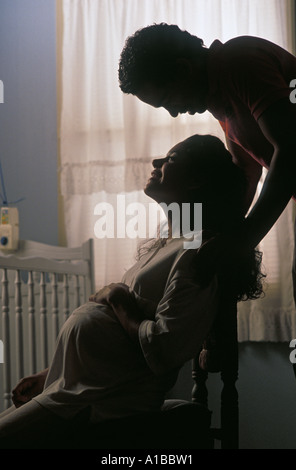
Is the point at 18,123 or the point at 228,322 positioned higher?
the point at 18,123

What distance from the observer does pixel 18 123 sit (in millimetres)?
2428

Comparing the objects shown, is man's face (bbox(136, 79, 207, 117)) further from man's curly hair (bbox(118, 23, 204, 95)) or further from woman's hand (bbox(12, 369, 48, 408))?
woman's hand (bbox(12, 369, 48, 408))

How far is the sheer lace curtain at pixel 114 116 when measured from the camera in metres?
2.21

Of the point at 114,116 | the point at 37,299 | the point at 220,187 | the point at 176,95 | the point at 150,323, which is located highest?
the point at 114,116

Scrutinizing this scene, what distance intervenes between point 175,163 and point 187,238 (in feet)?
0.44

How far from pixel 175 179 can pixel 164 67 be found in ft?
0.62

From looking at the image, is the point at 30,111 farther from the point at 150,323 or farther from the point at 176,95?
the point at 150,323

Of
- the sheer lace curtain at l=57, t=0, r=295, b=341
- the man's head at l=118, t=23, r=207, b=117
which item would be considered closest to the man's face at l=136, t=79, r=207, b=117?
the man's head at l=118, t=23, r=207, b=117

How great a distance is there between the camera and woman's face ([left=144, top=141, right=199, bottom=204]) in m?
0.94

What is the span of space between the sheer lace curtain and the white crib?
16 cm

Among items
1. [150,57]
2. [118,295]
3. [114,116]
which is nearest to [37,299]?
[114,116]

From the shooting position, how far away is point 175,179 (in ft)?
3.08
